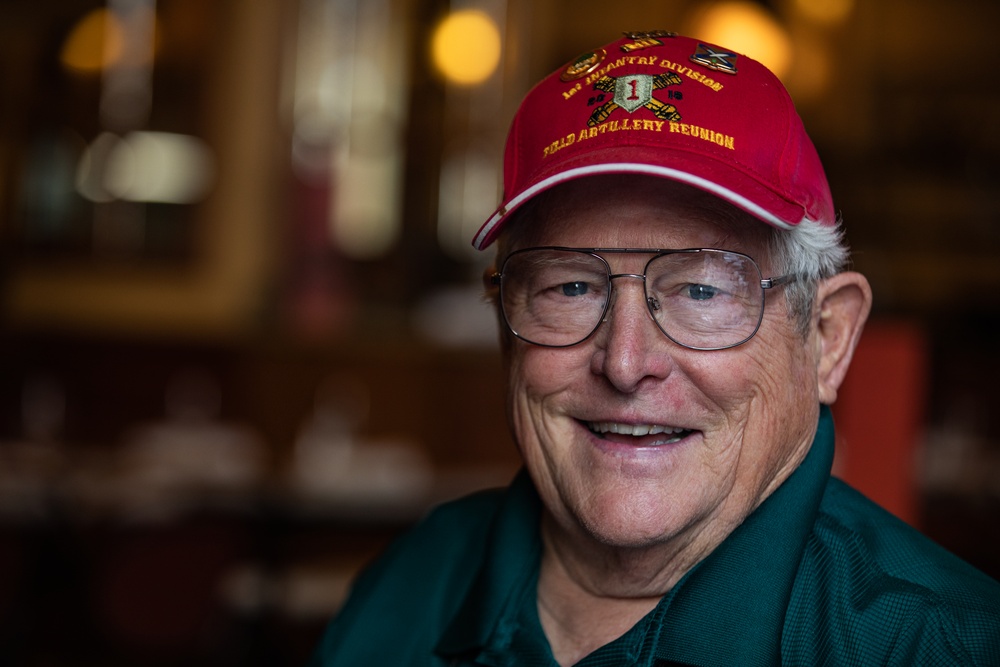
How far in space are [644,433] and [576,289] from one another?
166mm

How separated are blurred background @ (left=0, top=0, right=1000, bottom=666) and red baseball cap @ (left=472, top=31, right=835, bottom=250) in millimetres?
2991

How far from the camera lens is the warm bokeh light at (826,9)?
22.5 feet

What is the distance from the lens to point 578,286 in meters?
1.15

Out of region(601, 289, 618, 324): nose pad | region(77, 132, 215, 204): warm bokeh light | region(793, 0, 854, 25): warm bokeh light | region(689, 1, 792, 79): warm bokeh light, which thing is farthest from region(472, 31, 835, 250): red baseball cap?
region(793, 0, 854, 25): warm bokeh light

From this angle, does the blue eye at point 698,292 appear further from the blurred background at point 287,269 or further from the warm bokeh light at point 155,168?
the warm bokeh light at point 155,168

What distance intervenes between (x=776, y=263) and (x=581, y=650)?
0.46m

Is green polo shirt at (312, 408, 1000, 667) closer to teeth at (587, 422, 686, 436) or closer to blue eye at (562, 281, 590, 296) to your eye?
teeth at (587, 422, 686, 436)

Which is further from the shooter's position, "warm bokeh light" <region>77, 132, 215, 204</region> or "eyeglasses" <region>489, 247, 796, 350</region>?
"warm bokeh light" <region>77, 132, 215, 204</region>

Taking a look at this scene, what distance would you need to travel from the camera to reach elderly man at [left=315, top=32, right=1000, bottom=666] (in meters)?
1.03

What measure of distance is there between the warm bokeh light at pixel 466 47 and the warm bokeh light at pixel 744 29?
123 centimetres

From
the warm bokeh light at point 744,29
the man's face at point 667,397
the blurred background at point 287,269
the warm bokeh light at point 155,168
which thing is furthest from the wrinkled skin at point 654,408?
the warm bokeh light at point 155,168

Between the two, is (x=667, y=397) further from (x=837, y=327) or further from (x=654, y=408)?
(x=837, y=327)

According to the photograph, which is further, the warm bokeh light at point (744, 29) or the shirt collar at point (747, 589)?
the warm bokeh light at point (744, 29)

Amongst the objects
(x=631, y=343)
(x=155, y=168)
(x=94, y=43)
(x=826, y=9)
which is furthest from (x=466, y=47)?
(x=631, y=343)
